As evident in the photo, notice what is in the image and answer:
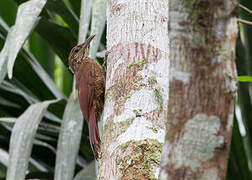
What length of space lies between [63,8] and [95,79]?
28.9 inches

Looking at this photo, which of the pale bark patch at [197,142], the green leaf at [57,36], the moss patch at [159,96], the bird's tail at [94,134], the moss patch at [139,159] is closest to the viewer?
the pale bark patch at [197,142]

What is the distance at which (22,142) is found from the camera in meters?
2.74

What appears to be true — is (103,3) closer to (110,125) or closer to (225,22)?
(110,125)

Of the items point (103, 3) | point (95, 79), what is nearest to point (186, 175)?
point (103, 3)

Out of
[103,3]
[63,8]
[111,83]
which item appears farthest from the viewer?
[63,8]

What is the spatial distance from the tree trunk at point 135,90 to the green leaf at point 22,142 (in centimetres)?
78

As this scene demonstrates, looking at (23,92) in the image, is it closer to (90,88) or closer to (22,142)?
(90,88)

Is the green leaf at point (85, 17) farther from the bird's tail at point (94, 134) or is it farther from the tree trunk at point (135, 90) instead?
the tree trunk at point (135, 90)

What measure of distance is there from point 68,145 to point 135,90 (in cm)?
101

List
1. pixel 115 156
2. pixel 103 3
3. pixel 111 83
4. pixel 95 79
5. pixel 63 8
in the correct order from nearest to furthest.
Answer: pixel 115 156
pixel 111 83
pixel 103 3
pixel 95 79
pixel 63 8

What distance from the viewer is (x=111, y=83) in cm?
206

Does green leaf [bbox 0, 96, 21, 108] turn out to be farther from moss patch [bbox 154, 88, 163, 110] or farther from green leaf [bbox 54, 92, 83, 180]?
moss patch [bbox 154, 88, 163, 110]

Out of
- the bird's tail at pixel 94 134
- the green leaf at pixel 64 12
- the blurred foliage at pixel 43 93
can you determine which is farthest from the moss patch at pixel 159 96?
the green leaf at pixel 64 12

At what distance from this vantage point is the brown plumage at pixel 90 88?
113 inches
